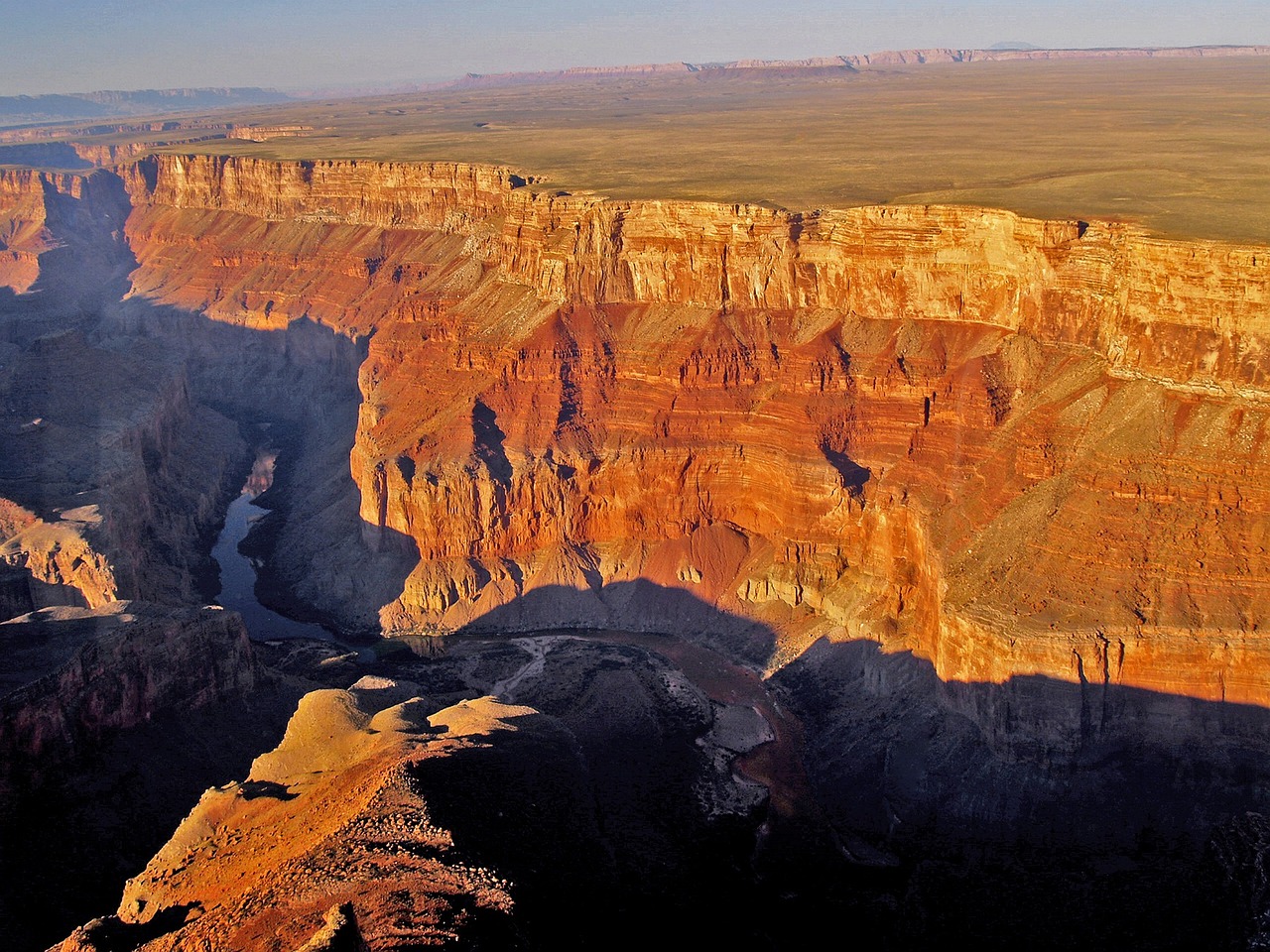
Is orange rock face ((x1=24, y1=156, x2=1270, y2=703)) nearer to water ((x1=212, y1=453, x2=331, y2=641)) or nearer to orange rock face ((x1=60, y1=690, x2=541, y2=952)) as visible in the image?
water ((x1=212, y1=453, x2=331, y2=641))

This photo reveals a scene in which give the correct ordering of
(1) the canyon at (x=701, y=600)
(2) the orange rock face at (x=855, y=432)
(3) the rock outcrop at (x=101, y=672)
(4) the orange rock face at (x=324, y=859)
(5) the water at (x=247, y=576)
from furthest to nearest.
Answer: (5) the water at (x=247, y=576)
(2) the orange rock face at (x=855, y=432)
(3) the rock outcrop at (x=101, y=672)
(1) the canyon at (x=701, y=600)
(4) the orange rock face at (x=324, y=859)

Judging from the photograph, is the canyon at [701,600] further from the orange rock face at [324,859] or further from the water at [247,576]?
the water at [247,576]

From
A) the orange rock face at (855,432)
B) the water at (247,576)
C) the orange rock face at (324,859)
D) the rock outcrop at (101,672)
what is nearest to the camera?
the orange rock face at (324,859)

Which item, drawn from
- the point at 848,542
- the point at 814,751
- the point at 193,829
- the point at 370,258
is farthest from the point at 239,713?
the point at 370,258

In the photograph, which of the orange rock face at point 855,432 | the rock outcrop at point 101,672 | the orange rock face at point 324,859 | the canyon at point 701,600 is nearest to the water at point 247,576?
the canyon at point 701,600

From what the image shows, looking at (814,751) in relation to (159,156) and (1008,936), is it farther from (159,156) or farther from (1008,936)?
(159,156)
